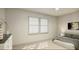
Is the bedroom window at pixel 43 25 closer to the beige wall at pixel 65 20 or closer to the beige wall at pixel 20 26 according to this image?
the beige wall at pixel 20 26

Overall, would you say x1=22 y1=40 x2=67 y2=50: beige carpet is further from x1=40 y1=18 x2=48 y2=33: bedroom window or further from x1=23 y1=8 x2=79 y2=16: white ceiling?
x1=23 y1=8 x2=79 y2=16: white ceiling

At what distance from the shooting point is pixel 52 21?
188 cm

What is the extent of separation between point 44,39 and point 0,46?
A: 30.1 inches

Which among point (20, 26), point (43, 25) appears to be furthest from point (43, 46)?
point (20, 26)

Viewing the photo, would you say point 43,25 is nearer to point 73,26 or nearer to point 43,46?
point 43,46

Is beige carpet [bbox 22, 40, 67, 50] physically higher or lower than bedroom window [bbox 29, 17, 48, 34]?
lower

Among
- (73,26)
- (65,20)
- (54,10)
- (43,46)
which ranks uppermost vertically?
(54,10)

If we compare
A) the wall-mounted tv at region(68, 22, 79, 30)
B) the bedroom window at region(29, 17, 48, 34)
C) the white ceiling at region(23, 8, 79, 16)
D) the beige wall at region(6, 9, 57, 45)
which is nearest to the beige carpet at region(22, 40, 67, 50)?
the beige wall at region(6, 9, 57, 45)

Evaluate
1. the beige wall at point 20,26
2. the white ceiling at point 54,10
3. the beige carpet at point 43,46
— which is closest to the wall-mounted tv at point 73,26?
the white ceiling at point 54,10
